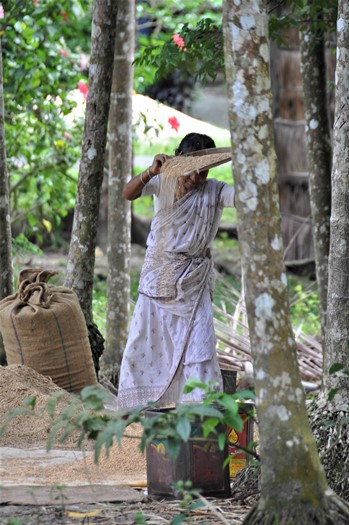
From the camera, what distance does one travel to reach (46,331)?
6770 mm

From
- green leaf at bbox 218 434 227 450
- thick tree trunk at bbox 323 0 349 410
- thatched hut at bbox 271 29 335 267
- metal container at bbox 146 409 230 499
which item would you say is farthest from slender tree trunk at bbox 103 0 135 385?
thatched hut at bbox 271 29 335 267

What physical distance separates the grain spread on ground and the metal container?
1.04ft

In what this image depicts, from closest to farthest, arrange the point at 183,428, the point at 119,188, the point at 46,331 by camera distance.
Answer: the point at 183,428 < the point at 46,331 < the point at 119,188

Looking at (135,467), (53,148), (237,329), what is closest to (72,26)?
(53,148)

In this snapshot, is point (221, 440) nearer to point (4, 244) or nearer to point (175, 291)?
point (175, 291)

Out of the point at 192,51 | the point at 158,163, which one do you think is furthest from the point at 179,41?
the point at 158,163

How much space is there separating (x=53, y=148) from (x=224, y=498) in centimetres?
628

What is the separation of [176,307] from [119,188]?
2.38 m

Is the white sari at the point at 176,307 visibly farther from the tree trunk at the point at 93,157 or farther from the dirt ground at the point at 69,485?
the tree trunk at the point at 93,157

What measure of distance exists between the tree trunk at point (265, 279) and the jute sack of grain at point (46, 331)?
10.4 ft

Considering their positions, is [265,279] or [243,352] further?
[243,352]

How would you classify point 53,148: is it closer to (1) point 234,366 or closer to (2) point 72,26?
(2) point 72,26

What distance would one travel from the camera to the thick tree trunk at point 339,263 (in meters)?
4.69

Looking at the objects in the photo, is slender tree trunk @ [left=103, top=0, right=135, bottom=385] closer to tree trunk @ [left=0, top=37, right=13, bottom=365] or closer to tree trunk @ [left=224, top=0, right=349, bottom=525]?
tree trunk @ [left=0, top=37, right=13, bottom=365]
